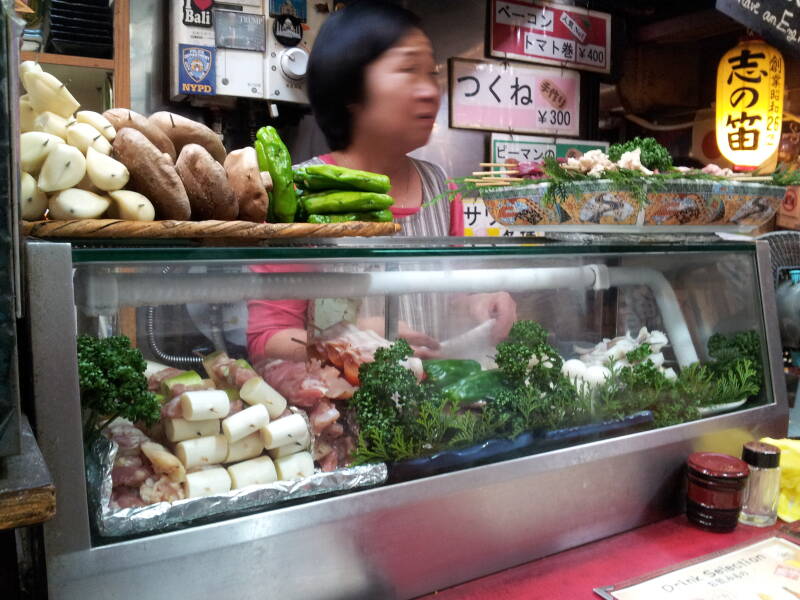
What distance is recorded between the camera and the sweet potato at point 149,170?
3.64 feet

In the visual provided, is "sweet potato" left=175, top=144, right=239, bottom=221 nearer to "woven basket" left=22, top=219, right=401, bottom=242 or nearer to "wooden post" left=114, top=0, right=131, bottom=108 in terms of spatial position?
"woven basket" left=22, top=219, right=401, bottom=242

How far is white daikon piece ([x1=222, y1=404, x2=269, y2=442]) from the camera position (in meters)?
1.10

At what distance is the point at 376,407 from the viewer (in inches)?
48.5

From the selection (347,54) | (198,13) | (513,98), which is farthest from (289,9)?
(513,98)

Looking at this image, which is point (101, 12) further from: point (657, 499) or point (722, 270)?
point (657, 499)

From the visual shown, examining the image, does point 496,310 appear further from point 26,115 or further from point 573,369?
point 26,115

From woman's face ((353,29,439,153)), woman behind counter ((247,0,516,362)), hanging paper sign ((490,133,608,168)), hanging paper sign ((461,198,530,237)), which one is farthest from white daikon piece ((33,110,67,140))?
hanging paper sign ((490,133,608,168))

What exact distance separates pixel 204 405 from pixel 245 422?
0.24 ft

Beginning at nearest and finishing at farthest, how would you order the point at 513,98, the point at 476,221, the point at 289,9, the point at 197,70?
the point at 197,70 → the point at 289,9 → the point at 476,221 → the point at 513,98

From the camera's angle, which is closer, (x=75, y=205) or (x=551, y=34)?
(x=75, y=205)

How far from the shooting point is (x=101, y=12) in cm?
Result: 306

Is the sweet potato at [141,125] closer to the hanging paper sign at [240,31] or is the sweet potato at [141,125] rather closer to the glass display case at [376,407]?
the glass display case at [376,407]

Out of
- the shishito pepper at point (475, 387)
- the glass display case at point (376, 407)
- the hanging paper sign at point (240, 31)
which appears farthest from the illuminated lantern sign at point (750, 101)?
the shishito pepper at point (475, 387)

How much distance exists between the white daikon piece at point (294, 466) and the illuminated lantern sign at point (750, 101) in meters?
4.92
